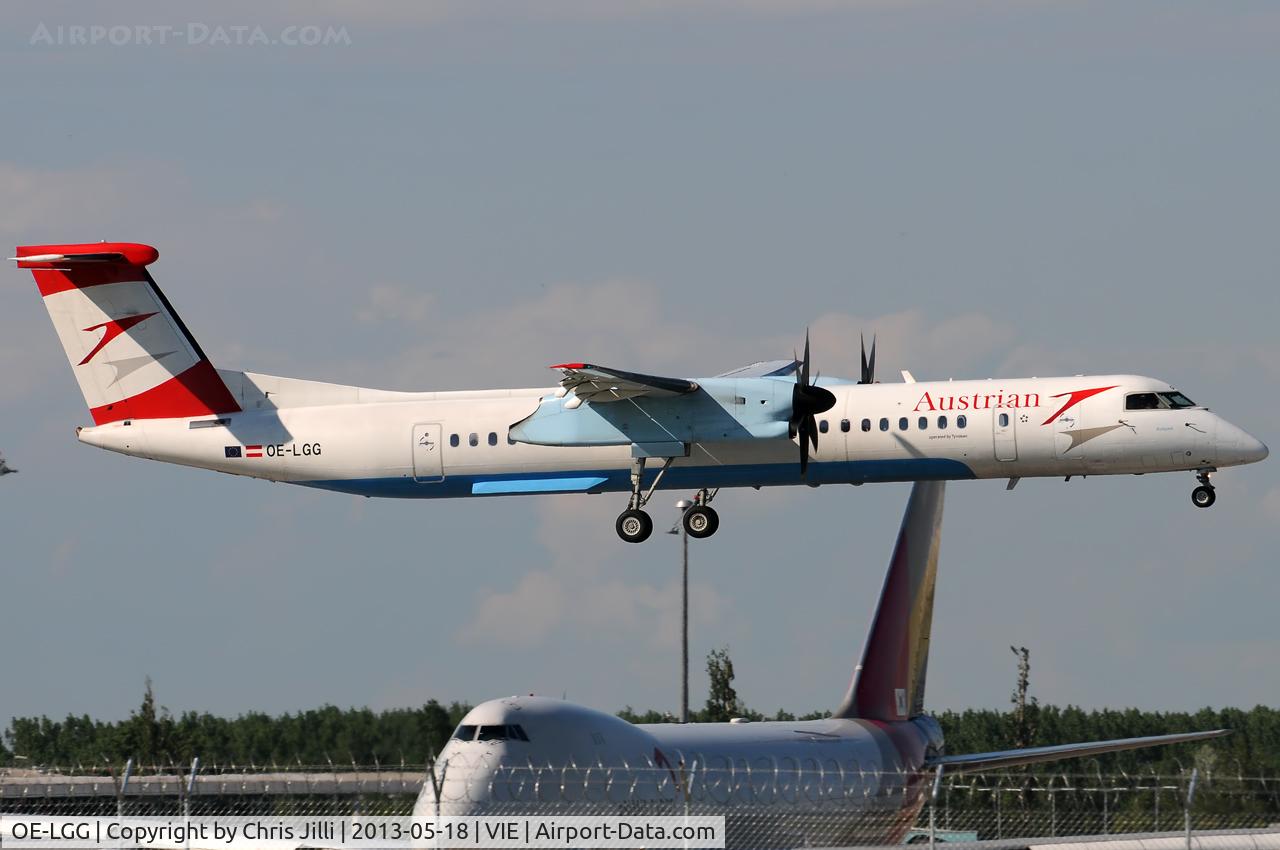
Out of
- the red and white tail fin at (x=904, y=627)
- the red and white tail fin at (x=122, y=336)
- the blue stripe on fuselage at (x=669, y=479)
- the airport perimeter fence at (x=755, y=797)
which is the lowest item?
the airport perimeter fence at (x=755, y=797)

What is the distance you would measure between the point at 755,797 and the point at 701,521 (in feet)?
24.3

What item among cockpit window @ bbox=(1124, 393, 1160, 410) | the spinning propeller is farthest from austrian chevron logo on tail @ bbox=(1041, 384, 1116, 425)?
the spinning propeller

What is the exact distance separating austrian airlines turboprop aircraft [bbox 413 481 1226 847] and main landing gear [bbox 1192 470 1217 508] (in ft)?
14.5

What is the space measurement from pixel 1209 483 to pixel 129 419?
73.5ft

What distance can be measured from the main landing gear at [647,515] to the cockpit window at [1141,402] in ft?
A: 27.2

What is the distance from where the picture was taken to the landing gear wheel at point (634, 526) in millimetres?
35406

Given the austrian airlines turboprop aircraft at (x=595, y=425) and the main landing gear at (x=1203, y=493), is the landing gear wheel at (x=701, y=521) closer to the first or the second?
the austrian airlines turboprop aircraft at (x=595, y=425)

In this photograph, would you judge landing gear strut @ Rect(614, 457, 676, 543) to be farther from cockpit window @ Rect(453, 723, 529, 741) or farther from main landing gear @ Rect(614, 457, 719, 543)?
cockpit window @ Rect(453, 723, 529, 741)

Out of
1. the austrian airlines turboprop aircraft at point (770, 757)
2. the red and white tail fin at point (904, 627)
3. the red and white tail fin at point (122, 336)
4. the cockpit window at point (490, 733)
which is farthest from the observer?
the red and white tail fin at point (904, 627)

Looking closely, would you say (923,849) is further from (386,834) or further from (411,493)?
(411,493)

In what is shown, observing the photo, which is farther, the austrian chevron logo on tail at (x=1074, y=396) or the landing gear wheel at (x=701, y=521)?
the landing gear wheel at (x=701, y=521)

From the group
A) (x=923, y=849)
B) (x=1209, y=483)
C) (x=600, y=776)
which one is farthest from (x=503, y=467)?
(x=923, y=849)

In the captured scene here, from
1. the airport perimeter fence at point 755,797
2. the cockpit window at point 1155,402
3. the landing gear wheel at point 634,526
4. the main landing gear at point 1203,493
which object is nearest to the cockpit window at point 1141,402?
the cockpit window at point 1155,402

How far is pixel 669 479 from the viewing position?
35469 millimetres
